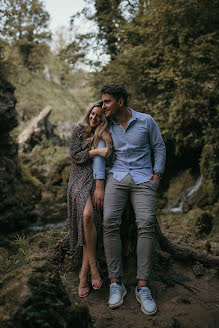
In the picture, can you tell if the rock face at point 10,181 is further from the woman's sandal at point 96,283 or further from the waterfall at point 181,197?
the woman's sandal at point 96,283

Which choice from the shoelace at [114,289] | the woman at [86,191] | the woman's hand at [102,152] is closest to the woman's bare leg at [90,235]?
the woman at [86,191]

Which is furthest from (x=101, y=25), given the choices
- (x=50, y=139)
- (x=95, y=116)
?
(x=50, y=139)

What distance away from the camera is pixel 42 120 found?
23125 millimetres

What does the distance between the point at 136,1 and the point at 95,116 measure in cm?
861

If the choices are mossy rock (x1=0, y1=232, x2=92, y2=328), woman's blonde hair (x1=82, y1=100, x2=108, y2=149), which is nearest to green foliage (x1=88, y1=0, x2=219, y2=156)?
woman's blonde hair (x1=82, y1=100, x2=108, y2=149)

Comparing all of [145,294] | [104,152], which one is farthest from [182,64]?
[145,294]

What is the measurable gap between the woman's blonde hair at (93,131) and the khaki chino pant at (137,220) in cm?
51

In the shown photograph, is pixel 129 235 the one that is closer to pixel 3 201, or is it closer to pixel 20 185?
pixel 3 201

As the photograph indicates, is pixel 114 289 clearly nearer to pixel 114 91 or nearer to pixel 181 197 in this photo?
pixel 114 91

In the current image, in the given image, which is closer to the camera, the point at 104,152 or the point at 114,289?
the point at 114,289

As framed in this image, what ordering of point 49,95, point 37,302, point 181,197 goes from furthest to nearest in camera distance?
point 49,95 → point 181,197 → point 37,302

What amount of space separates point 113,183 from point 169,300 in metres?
1.45

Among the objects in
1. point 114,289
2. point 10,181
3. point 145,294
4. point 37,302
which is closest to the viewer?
point 37,302

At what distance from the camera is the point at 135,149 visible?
3.37 metres
